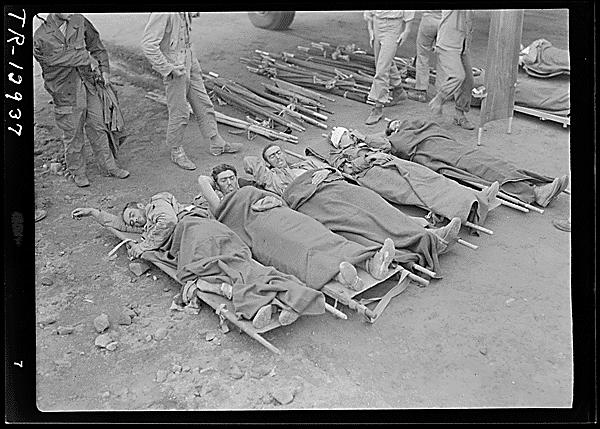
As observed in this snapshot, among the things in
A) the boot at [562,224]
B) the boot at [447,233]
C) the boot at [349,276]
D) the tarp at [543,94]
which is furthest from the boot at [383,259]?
the tarp at [543,94]

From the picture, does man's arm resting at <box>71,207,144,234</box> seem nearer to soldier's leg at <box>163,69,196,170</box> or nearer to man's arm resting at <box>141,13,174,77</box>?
soldier's leg at <box>163,69,196,170</box>

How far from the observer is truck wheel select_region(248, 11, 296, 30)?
8.95 meters

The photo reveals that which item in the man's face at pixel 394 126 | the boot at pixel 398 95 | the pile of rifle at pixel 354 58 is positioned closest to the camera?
the man's face at pixel 394 126

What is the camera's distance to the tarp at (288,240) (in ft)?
14.0

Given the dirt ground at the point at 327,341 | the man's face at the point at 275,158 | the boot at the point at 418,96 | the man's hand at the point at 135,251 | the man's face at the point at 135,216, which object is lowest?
the dirt ground at the point at 327,341

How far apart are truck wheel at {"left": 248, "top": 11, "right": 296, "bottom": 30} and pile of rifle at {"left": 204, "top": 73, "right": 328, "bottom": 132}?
1751 millimetres

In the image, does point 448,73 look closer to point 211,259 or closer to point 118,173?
point 118,173

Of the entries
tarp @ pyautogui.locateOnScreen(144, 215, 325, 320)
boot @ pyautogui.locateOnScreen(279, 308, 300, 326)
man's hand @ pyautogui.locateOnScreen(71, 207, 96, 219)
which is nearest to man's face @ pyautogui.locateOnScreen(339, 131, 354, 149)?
tarp @ pyautogui.locateOnScreen(144, 215, 325, 320)

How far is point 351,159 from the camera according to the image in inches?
220

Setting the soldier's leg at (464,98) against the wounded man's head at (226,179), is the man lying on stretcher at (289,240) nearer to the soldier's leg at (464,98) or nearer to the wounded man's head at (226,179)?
the wounded man's head at (226,179)

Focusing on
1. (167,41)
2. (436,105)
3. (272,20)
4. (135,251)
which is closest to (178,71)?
(167,41)

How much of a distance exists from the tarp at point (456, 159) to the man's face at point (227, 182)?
61.1 inches

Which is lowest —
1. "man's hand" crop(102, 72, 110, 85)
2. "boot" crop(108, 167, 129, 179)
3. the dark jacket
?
"boot" crop(108, 167, 129, 179)

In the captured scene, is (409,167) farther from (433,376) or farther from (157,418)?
(157,418)
